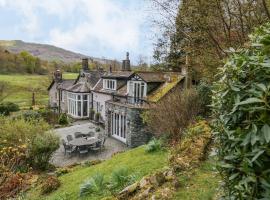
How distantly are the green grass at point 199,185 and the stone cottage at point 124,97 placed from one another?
418 inches

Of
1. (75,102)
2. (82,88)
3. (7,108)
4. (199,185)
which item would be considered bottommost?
(7,108)

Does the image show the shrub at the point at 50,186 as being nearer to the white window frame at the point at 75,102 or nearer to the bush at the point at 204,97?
the bush at the point at 204,97

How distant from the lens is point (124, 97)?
1148 inches

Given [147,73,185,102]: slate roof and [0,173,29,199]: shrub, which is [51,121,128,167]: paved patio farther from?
[0,173,29,199]: shrub

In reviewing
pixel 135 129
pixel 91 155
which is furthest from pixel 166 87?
pixel 91 155

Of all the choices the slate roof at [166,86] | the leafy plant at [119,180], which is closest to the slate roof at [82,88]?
the slate roof at [166,86]

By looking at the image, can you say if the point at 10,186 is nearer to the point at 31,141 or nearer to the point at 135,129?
the point at 31,141

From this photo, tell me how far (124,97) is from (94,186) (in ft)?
63.9

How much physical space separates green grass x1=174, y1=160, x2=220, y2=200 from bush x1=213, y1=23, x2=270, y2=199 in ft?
12.1

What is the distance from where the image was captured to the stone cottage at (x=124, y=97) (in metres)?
24.3

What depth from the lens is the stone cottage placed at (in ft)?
79.9

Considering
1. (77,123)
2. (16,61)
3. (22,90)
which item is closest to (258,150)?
(77,123)

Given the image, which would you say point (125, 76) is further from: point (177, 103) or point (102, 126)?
point (177, 103)

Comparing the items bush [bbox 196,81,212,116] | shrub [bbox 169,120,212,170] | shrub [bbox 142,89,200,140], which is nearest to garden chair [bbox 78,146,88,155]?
shrub [bbox 142,89,200,140]
